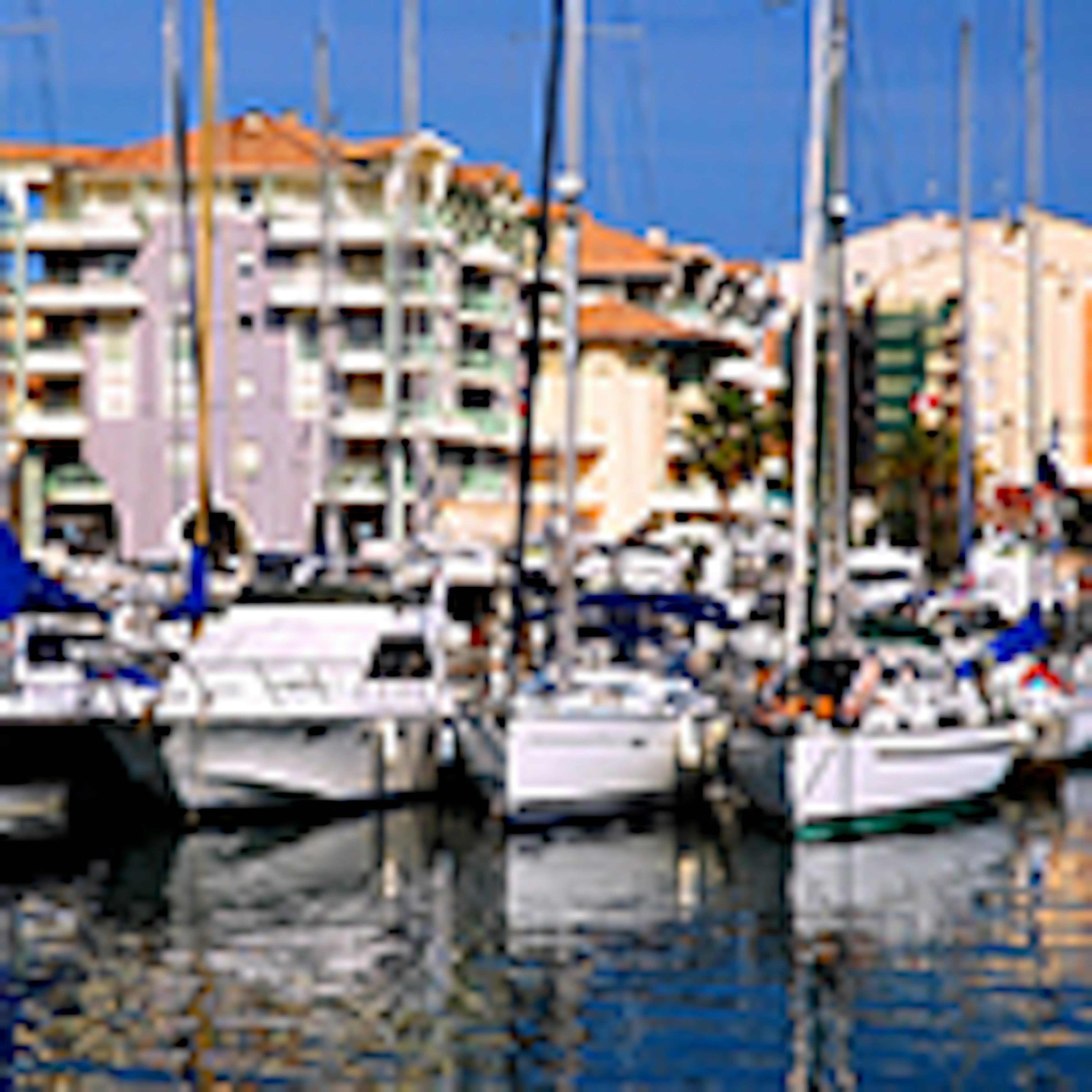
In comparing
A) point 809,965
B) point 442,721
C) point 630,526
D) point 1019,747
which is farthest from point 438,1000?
point 630,526

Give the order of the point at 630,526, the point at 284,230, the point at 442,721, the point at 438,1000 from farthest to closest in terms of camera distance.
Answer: the point at 630,526
the point at 284,230
the point at 442,721
the point at 438,1000

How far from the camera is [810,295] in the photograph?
42.4m

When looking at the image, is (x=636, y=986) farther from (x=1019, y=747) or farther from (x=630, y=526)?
(x=630, y=526)

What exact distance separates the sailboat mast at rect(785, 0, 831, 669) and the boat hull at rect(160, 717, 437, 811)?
7017mm

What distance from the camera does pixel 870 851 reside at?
3409cm

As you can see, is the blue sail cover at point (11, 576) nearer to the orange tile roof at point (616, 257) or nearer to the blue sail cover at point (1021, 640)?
the blue sail cover at point (1021, 640)

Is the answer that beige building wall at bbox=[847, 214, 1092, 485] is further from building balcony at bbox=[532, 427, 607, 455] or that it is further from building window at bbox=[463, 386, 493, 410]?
building window at bbox=[463, 386, 493, 410]

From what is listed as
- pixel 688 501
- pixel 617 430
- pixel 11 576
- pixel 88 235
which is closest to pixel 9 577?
pixel 11 576

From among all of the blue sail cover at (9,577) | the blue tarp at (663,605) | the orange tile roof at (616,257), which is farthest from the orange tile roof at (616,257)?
the blue sail cover at (9,577)

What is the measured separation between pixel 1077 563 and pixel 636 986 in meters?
74.3

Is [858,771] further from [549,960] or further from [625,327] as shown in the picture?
[625,327]

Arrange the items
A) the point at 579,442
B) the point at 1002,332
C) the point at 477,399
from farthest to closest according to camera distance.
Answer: the point at 1002,332 → the point at 579,442 → the point at 477,399

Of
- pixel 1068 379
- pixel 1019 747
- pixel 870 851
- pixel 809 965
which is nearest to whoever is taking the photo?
pixel 809 965

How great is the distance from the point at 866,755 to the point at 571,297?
360 inches
